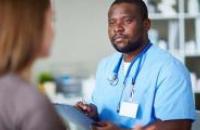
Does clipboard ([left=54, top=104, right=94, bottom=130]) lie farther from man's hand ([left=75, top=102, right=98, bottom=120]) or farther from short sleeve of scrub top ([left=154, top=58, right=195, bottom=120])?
short sleeve of scrub top ([left=154, top=58, right=195, bottom=120])

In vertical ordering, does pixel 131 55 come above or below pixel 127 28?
below

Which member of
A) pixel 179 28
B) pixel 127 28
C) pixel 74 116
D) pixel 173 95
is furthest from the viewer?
pixel 179 28

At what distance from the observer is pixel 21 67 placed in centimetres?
93

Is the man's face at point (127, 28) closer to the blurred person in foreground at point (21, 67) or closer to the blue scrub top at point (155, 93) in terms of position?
→ the blue scrub top at point (155, 93)

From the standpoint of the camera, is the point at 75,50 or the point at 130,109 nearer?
the point at 130,109

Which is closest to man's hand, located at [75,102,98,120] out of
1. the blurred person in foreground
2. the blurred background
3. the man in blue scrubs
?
the man in blue scrubs

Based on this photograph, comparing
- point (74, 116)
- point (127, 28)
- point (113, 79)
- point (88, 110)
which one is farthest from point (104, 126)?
point (127, 28)

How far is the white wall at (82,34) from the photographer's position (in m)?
4.14

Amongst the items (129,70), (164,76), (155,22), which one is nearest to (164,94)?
(164,76)

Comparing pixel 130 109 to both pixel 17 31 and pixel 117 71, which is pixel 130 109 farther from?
pixel 17 31

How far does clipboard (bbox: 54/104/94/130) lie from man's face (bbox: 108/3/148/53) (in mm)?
417

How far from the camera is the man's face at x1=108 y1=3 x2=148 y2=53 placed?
1933 mm

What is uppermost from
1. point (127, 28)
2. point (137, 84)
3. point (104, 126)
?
point (127, 28)

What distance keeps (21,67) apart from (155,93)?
3.09ft
